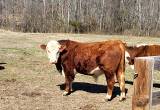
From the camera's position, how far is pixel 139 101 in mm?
4613

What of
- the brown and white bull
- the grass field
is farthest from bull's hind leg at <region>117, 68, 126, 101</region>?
the brown and white bull

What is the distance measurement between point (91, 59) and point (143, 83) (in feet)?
13.2

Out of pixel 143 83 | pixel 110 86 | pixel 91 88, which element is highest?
pixel 143 83

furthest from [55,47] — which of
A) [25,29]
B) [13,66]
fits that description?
[25,29]

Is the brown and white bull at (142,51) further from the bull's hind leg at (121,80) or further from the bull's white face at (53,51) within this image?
the bull's white face at (53,51)

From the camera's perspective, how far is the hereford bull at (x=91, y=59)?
8.41 meters

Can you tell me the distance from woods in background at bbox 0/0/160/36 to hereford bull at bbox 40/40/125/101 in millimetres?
12181

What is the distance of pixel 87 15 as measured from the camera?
71.2 feet

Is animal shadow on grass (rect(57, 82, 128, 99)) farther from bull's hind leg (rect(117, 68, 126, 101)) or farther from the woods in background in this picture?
the woods in background

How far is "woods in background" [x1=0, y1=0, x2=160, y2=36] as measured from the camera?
21109 mm

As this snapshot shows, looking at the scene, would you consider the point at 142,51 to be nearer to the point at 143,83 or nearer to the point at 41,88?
the point at 41,88

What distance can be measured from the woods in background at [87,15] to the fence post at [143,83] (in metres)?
16.6

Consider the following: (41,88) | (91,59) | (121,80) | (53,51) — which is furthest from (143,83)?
(41,88)

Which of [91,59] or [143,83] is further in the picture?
[91,59]
